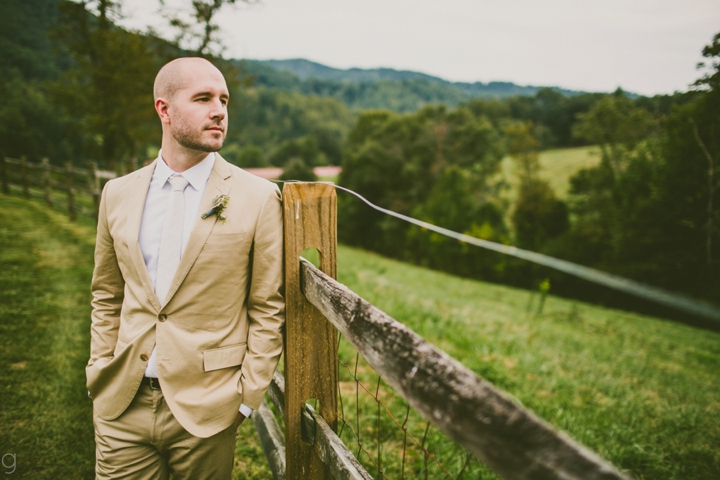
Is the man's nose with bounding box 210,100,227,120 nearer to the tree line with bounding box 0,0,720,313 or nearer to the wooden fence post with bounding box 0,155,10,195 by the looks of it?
the tree line with bounding box 0,0,720,313

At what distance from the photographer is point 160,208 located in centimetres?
175

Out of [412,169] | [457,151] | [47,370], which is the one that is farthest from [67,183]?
[457,151]

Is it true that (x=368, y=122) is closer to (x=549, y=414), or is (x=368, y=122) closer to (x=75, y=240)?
(x=75, y=240)

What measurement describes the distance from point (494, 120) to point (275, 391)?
65674 mm

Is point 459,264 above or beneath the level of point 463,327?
beneath

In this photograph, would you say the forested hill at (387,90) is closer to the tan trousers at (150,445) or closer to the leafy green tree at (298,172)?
the leafy green tree at (298,172)

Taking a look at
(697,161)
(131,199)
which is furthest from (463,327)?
(697,161)

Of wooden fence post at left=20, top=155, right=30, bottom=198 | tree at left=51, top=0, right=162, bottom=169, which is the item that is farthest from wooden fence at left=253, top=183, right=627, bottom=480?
wooden fence post at left=20, top=155, right=30, bottom=198

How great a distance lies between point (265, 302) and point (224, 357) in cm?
32

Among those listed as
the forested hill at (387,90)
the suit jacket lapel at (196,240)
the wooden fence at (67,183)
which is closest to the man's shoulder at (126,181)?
the suit jacket lapel at (196,240)

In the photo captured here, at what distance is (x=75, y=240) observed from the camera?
29.4ft

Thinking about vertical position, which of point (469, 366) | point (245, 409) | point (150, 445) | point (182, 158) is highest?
point (182, 158)

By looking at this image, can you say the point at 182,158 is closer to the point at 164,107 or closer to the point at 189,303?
the point at 164,107

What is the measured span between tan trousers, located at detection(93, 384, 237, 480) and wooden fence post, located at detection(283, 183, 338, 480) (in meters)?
0.36
